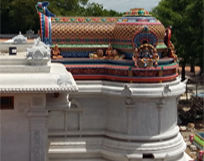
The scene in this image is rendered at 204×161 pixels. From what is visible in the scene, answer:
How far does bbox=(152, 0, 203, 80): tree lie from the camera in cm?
2998

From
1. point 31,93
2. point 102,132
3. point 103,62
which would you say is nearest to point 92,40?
point 103,62

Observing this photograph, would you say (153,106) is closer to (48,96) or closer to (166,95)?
(166,95)

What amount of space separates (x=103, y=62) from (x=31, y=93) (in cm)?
467

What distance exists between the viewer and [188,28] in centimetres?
3045

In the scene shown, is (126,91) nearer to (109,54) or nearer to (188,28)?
(109,54)

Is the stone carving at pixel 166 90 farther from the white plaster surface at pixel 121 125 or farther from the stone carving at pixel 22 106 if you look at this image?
the stone carving at pixel 22 106

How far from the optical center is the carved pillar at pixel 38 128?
1235cm

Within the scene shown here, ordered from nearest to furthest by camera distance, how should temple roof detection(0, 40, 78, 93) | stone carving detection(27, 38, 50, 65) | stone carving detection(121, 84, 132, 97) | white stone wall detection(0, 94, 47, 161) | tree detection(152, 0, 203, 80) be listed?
temple roof detection(0, 40, 78, 93)
white stone wall detection(0, 94, 47, 161)
stone carving detection(27, 38, 50, 65)
stone carving detection(121, 84, 132, 97)
tree detection(152, 0, 203, 80)

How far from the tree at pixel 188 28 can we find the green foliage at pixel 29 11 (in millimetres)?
13503

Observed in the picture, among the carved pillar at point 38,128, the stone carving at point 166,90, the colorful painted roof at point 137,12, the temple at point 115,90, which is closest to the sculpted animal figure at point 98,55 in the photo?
the temple at point 115,90

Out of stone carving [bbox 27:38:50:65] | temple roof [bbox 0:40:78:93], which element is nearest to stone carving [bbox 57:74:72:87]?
temple roof [bbox 0:40:78:93]

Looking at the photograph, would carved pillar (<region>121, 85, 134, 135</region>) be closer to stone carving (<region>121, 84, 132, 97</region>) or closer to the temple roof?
stone carving (<region>121, 84, 132, 97</region>)

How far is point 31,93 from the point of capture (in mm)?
12258

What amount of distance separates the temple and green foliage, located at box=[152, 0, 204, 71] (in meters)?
13.9
